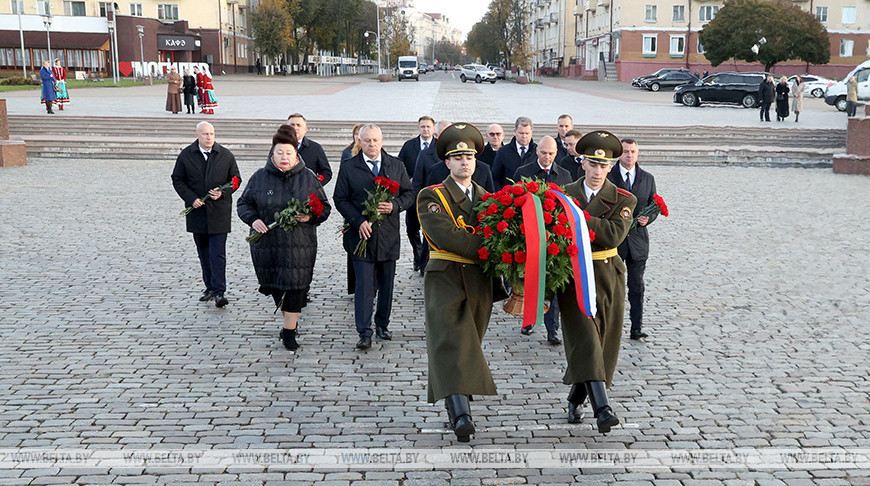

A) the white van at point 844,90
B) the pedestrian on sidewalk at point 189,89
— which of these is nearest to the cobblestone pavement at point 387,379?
the pedestrian on sidewalk at point 189,89

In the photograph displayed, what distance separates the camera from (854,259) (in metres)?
10.6

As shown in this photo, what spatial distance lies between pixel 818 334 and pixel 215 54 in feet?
236

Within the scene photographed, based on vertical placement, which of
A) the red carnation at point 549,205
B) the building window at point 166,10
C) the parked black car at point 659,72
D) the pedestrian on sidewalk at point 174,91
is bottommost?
the red carnation at point 549,205

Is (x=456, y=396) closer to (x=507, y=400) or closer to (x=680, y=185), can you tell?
(x=507, y=400)

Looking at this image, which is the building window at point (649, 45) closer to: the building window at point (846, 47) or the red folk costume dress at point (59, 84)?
the building window at point (846, 47)

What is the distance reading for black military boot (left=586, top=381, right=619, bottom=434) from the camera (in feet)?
16.6

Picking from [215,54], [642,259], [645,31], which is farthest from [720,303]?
[215,54]

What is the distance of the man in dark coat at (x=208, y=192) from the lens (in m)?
8.19

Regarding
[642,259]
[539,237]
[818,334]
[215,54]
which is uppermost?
[215,54]

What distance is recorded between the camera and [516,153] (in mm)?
8906

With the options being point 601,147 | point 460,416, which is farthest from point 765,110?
point 460,416

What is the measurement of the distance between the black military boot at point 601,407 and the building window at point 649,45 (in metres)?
67.1

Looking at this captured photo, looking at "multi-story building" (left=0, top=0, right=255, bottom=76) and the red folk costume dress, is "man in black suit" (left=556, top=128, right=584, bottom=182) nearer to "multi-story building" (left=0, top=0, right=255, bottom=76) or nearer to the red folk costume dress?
the red folk costume dress

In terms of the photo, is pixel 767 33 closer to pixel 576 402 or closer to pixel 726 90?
pixel 726 90
